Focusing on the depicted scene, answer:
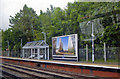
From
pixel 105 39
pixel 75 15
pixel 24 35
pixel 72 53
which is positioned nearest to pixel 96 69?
pixel 72 53

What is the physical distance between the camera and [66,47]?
17328 millimetres

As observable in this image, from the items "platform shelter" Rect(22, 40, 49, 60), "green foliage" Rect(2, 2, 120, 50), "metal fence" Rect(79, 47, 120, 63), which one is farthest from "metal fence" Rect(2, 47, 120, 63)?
"platform shelter" Rect(22, 40, 49, 60)

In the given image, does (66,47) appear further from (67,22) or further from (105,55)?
(67,22)

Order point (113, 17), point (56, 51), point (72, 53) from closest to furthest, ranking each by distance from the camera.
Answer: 1. point (113, 17)
2. point (72, 53)
3. point (56, 51)

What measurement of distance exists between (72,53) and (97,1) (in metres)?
6.79

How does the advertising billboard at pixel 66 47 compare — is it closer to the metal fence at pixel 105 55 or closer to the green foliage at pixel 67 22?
the metal fence at pixel 105 55

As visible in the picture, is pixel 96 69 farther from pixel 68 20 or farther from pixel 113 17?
pixel 68 20

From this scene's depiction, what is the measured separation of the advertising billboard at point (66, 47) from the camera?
53.1 ft

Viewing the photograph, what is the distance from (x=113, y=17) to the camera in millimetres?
14953

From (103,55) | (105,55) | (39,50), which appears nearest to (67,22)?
(39,50)

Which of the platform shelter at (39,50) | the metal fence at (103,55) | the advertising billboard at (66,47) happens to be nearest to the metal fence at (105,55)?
the metal fence at (103,55)

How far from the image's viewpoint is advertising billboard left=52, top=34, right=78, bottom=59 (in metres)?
16.2

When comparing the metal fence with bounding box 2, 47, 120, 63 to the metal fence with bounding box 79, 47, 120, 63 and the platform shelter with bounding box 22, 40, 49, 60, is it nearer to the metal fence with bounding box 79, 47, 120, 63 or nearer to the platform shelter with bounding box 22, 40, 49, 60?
the metal fence with bounding box 79, 47, 120, 63

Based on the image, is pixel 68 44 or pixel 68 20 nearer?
pixel 68 44
